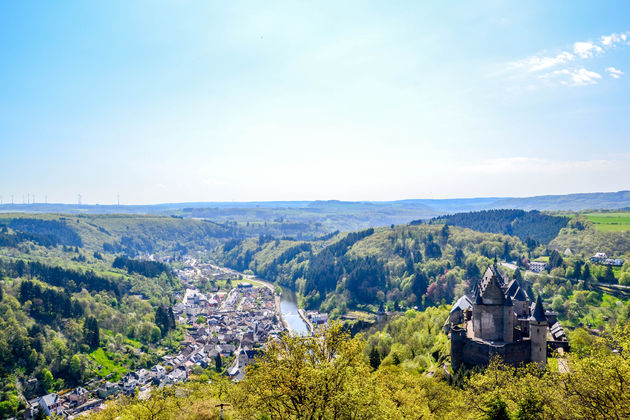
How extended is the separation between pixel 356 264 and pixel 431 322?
4199 inches

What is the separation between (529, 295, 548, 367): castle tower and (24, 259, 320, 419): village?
26.7m

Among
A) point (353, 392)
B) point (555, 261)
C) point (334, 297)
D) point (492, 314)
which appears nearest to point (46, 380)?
point (353, 392)

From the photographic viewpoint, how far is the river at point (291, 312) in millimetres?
117312

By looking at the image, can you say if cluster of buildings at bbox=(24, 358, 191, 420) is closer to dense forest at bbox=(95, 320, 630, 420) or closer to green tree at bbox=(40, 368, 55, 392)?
green tree at bbox=(40, 368, 55, 392)

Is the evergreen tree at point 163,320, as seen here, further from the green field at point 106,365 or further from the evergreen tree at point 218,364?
the evergreen tree at point 218,364

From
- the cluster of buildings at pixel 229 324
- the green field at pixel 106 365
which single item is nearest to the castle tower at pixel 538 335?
the cluster of buildings at pixel 229 324

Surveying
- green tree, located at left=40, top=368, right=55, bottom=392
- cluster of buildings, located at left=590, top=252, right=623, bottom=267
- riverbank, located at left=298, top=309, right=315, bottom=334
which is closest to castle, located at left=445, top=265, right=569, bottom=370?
green tree, located at left=40, top=368, right=55, bottom=392

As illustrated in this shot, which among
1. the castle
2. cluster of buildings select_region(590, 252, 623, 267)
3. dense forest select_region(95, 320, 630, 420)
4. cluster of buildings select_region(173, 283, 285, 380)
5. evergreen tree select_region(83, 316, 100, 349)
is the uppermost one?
dense forest select_region(95, 320, 630, 420)

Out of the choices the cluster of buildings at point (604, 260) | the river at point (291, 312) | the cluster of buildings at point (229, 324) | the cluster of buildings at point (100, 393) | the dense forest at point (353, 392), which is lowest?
the river at point (291, 312)

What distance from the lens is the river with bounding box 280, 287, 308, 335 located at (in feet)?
385

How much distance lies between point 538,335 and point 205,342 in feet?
259

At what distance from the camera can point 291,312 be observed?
140 metres

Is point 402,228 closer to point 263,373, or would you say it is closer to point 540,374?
point 540,374

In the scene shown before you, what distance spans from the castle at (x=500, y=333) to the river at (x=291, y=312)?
62.9 meters
